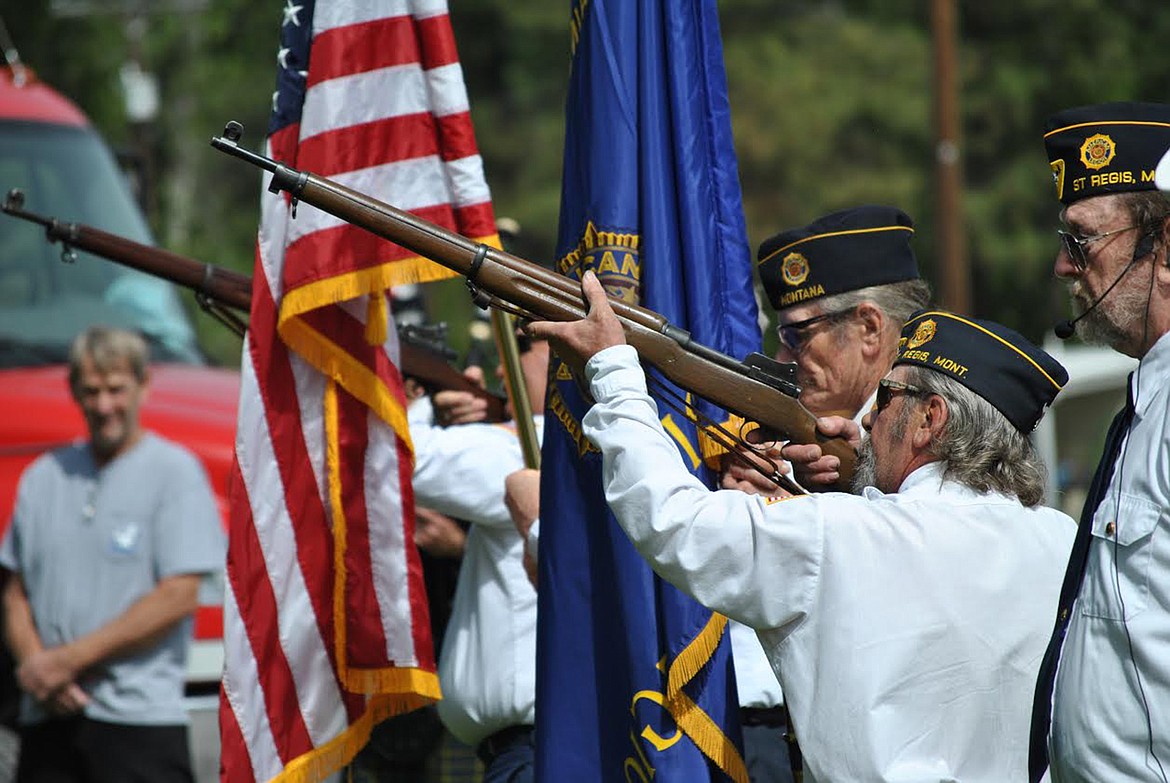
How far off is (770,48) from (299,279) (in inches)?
932

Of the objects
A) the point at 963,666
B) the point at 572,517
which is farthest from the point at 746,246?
the point at 963,666

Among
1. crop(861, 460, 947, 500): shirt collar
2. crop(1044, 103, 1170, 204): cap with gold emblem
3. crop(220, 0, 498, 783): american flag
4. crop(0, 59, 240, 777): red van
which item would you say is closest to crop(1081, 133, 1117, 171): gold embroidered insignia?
crop(1044, 103, 1170, 204): cap with gold emblem

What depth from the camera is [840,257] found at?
4.27 meters

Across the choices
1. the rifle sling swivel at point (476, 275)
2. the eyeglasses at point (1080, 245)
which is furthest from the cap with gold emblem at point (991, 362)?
the rifle sling swivel at point (476, 275)

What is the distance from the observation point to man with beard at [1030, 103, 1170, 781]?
2928 mm

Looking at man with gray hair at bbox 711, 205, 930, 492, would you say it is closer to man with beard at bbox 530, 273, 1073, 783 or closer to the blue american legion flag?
the blue american legion flag

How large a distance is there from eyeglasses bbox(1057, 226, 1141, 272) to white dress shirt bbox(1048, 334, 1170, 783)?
0.80 feet

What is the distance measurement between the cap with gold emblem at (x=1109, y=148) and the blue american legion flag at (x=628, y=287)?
3.51 ft

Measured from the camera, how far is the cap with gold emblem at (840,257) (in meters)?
4.27

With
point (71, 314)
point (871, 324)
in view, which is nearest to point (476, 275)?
point (871, 324)

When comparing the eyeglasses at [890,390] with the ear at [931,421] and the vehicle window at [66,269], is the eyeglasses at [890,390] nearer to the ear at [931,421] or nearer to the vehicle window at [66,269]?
the ear at [931,421]

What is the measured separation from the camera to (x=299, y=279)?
15.0 ft

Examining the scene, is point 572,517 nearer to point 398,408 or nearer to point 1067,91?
point 398,408

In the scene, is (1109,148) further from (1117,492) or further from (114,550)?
(114,550)
